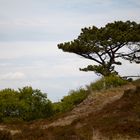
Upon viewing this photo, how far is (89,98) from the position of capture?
1247 inches

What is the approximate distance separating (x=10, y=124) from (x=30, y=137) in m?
8.98

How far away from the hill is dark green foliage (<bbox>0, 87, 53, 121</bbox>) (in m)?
6.19

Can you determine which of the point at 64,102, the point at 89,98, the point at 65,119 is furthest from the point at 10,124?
the point at 64,102

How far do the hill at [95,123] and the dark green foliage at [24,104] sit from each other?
20.3 ft

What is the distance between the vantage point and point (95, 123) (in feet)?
75.8

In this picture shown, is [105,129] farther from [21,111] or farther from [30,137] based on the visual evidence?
[21,111]

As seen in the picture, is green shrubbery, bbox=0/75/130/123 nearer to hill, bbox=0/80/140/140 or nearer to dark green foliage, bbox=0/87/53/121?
dark green foliage, bbox=0/87/53/121

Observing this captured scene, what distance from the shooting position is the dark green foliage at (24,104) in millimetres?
35406

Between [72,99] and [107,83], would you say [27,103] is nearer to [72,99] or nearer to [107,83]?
[72,99]

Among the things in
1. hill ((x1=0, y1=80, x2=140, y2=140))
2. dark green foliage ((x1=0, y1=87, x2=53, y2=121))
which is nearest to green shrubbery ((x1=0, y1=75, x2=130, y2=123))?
Result: dark green foliage ((x1=0, y1=87, x2=53, y2=121))

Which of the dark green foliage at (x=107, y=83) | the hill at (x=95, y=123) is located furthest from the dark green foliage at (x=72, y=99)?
the hill at (x=95, y=123)

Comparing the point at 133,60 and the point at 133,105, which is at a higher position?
the point at 133,60

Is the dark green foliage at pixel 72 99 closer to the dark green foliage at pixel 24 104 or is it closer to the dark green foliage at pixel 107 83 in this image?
the dark green foliage at pixel 107 83

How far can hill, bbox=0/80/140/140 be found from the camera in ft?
64.7
